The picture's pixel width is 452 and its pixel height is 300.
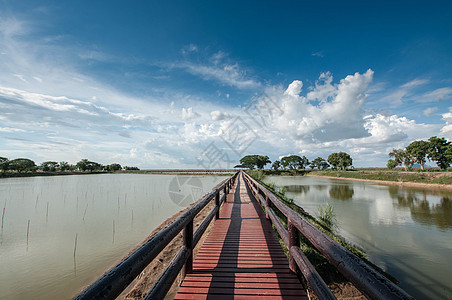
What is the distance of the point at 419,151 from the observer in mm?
50719

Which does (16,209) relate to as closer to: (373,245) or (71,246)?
(71,246)

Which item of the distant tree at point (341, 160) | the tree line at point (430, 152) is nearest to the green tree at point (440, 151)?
the tree line at point (430, 152)

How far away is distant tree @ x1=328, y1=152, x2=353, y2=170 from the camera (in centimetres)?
7619

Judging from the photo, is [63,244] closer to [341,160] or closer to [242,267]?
[242,267]

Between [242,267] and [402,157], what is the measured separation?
244 ft

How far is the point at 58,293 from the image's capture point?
461cm

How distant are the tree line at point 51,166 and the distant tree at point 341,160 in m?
113

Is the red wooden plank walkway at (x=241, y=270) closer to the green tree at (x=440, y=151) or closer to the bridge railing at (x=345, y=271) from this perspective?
the bridge railing at (x=345, y=271)

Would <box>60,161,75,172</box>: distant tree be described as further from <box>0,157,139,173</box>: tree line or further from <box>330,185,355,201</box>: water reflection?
<box>330,185,355,201</box>: water reflection

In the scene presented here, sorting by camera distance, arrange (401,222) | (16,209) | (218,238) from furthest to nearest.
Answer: (16,209) → (401,222) → (218,238)

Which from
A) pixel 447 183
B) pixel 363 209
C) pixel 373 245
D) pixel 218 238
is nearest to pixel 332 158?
pixel 447 183

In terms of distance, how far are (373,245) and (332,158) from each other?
8458 cm

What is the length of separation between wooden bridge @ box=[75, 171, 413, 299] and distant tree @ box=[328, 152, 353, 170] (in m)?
83.7

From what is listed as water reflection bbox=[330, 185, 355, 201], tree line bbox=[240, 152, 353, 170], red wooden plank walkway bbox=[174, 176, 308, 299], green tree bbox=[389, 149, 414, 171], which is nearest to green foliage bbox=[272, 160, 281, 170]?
tree line bbox=[240, 152, 353, 170]
